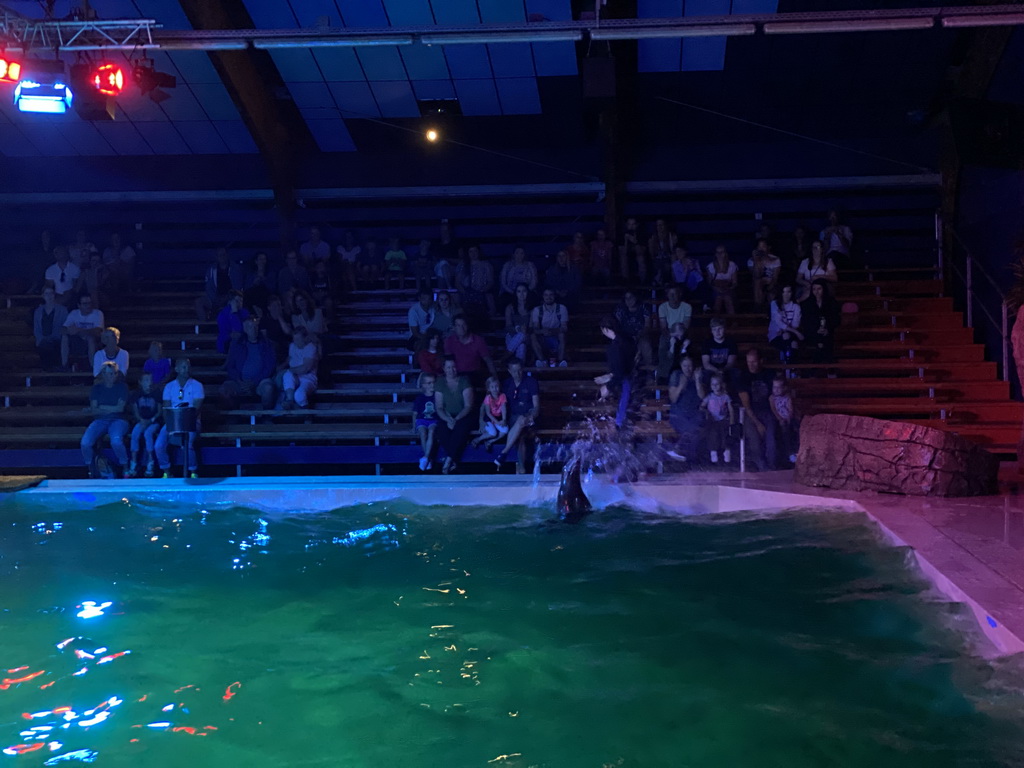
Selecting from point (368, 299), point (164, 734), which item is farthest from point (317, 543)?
point (368, 299)

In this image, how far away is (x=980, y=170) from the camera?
1095 centimetres

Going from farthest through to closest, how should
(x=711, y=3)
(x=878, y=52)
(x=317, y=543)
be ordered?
1. (x=878, y=52)
2. (x=711, y=3)
3. (x=317, y=543)

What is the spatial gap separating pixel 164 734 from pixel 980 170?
37.7 ft

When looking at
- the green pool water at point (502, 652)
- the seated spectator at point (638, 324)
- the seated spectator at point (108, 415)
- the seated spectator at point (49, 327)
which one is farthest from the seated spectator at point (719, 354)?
the seated spectator at point (49, 327)

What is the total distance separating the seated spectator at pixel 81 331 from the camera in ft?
34.6

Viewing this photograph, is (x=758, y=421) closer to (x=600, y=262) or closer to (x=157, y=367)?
(x=600, y=262)

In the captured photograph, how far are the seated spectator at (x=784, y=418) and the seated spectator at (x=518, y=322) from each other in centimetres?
293

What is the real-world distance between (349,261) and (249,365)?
3.06 metres

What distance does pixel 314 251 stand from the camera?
12.4m

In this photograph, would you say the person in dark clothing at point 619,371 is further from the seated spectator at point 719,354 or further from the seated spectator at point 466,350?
the seated spectator at point 466,350

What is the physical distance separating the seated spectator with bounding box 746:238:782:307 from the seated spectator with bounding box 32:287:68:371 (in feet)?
29.1

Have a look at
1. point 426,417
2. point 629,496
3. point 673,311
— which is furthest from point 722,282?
point 629,496

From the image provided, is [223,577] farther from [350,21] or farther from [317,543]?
[350,21]

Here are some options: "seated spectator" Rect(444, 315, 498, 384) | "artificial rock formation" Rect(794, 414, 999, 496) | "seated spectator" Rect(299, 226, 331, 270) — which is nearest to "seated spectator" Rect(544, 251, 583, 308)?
"seated spectator" Rect(444, 315, 498, 384)
